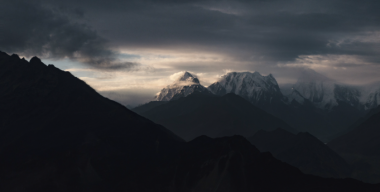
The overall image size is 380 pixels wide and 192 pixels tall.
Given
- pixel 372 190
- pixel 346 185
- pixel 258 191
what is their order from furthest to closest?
pixel 258 191 < pixel 346 185 < pixel 372 190

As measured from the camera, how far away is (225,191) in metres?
199

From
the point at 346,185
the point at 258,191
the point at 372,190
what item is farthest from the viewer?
the point at 258,191

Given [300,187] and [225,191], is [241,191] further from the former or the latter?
[300,187]

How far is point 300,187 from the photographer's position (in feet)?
625

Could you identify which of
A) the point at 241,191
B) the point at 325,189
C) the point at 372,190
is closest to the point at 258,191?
the point at 241,191

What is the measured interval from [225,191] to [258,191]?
53.6ft

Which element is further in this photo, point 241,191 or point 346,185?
point 241,191

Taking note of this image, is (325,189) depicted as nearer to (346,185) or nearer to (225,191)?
(346,185)

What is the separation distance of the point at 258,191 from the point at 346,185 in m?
41.1


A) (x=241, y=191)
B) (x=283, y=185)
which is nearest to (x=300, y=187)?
(x=283, y=185)

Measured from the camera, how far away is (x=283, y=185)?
649 feet

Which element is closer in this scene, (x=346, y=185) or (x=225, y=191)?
(x=346, y=185)

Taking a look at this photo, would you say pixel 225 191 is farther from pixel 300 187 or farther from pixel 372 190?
pixel 372 190

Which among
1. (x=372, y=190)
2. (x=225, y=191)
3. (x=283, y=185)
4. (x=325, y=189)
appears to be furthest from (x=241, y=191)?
(x=372, y=190)
